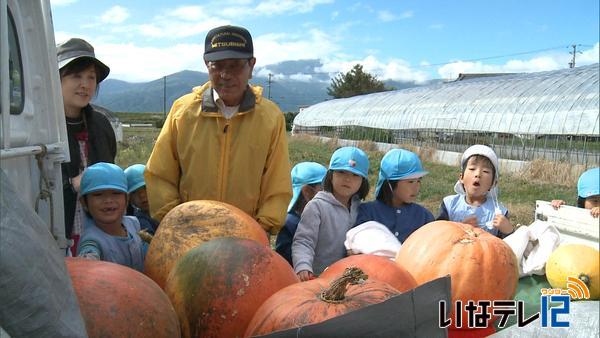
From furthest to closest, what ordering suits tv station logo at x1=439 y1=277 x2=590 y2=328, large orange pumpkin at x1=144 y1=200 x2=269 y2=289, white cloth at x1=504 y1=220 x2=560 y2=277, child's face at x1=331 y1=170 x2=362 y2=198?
1. child's face at x1=331 y1=170 x2=362 y2=198
2. white cloth at x1=504 y1=220 x2=560 y2=277
3. large orange pumpkin at x1=144 y1=200 x2=269 y2=289
4. tv station logo at x1=439 y1=277 x2=590 y2=328

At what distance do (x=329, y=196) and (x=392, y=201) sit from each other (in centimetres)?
53

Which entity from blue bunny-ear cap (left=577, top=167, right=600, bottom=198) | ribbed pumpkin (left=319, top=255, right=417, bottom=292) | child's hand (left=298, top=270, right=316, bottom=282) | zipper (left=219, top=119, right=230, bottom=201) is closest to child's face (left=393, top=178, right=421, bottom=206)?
child's hand (left=298, top=270, right=316, bottom=282)

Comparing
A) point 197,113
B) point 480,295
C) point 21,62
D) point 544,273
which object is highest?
point 21,62

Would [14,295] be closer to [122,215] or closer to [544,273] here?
[122,215]

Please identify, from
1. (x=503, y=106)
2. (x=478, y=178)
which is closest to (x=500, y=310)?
(x=478, y=178)

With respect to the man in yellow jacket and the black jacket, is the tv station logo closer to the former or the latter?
the man in yellow jacket

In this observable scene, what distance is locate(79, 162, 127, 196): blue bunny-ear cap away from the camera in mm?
3000

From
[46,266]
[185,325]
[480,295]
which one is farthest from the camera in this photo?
[480,295]

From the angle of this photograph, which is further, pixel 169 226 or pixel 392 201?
pixel 392 201

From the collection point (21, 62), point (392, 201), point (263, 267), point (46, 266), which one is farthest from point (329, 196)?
point (46, 266)

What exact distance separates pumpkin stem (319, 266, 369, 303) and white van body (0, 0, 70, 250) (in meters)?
1.25

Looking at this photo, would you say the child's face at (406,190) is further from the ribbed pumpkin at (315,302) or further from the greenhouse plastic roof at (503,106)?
the greenhouse plastic roof at (503,106)

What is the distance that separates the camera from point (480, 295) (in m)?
2.29

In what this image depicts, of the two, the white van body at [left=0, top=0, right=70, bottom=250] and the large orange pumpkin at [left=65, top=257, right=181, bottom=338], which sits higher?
the white van body at [left=0, top=0, right=70, bottom=250]
